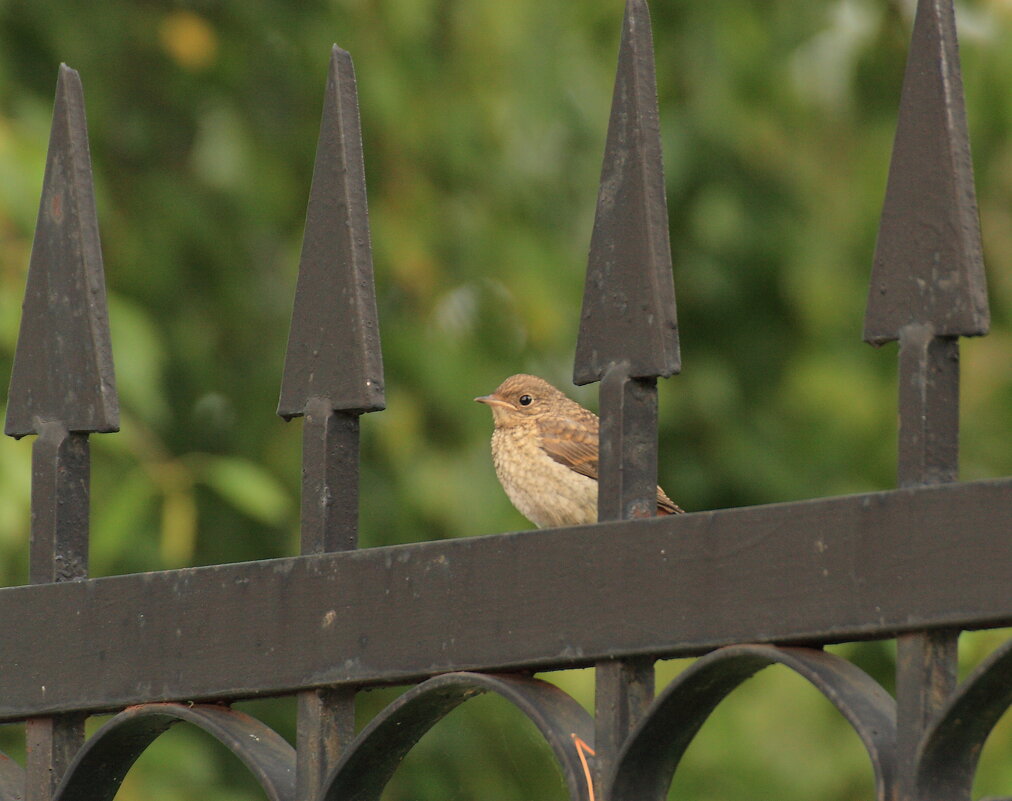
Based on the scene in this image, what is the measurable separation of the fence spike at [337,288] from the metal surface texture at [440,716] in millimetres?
316

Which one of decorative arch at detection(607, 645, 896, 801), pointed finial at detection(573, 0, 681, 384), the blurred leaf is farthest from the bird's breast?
decorative arch at detection(607, 645, 896, 801)

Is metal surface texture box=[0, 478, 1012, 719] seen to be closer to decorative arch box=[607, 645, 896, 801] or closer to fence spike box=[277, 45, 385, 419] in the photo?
decorative arch box=[607, 645, 896, 801]

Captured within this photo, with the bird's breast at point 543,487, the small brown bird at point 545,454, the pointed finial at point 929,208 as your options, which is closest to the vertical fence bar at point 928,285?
the pointed finial at point 929,208

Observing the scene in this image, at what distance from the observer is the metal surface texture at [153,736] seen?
174cm

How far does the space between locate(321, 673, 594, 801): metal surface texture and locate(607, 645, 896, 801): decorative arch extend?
5 centimetres

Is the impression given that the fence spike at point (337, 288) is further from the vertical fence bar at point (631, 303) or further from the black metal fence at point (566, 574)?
the vertical fence bar at point (631, 303)

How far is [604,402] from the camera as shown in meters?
1.65

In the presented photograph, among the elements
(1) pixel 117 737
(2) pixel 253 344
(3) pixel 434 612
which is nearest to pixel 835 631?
(3) pixel 434 612

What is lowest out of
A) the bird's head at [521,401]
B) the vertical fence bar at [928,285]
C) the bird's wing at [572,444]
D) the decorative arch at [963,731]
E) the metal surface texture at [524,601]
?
the decorative arch at [963,731]

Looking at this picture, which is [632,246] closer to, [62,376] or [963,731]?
[963,731]

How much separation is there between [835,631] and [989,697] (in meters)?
0.13

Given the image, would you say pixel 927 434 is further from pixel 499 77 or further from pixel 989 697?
pixel 499 77

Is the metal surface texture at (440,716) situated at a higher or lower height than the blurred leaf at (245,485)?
lower

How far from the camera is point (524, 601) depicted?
1.61m
